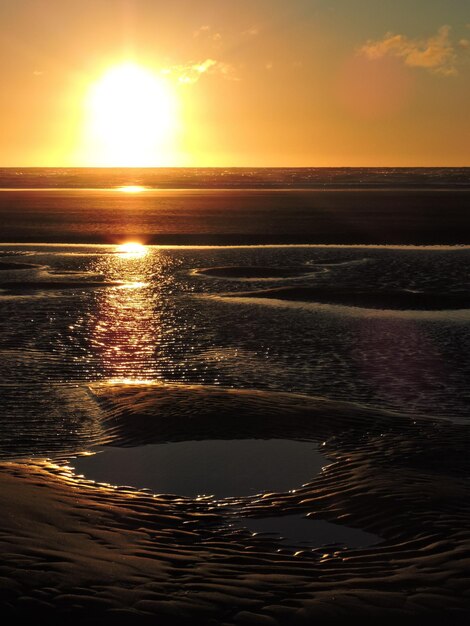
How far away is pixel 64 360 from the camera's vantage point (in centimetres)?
1839

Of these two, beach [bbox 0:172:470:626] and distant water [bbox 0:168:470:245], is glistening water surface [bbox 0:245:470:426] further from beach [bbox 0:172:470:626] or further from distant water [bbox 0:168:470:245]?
distant water [bbox 0:168:470:245]

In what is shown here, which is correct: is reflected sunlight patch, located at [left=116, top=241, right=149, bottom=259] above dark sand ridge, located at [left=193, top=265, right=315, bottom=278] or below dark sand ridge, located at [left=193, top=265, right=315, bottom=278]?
→ above

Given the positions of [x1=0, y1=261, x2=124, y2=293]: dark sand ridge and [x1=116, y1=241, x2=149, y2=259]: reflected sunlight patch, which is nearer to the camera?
[x1=0, y1=261, x2=124, y2=293]: dark sand ridge

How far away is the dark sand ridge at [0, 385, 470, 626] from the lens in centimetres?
734

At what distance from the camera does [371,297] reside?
91.0 ft

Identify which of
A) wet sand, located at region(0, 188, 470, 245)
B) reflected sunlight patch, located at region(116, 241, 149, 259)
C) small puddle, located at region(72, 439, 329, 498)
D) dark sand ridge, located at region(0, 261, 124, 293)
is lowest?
small puddle, located at region(72, 439, 329, 498)

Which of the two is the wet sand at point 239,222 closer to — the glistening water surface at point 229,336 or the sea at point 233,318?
the sea at point 233,318

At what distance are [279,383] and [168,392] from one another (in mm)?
2224

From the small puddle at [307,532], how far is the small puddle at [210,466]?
Answer: 3.13 feet

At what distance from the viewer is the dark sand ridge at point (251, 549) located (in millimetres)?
7344

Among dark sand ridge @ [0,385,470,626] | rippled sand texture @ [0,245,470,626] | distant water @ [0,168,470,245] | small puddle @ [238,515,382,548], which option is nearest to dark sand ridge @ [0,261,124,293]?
rippled sand texture @ [0,245,470,626]

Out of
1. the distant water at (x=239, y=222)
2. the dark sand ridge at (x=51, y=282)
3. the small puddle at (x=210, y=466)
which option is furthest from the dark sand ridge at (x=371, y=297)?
the distant water at (x=239, y=222)

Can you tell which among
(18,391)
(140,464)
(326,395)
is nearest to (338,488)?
(140,464)

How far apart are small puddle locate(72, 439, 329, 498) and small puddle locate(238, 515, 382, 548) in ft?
3.13
